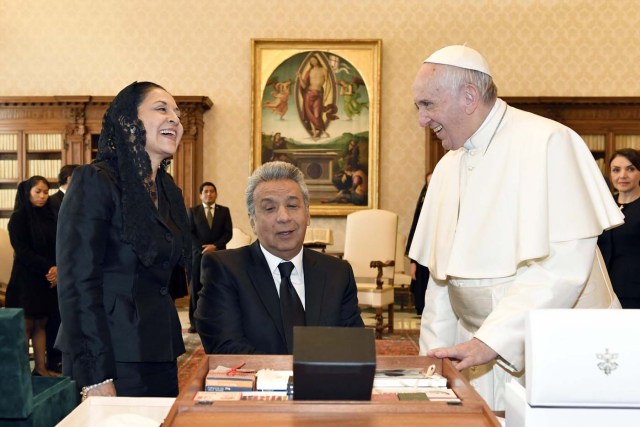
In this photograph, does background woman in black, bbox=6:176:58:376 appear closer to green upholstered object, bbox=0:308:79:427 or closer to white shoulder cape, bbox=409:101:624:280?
white shoulder cape, bbox=409:101:624:280

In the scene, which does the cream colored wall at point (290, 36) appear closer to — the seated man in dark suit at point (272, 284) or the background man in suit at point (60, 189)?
the background man in suit at point (60, 189)

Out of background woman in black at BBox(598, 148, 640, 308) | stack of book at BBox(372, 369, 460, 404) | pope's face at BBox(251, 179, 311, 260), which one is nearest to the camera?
stack of book at BBox(372, 369, 460, 404)

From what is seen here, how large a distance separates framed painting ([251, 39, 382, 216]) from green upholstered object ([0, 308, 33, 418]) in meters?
9.55

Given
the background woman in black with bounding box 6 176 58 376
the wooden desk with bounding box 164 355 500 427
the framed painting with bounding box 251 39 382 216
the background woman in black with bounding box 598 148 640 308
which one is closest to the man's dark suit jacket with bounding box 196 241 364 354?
the wooden desk with bounding box 164 355 500 427

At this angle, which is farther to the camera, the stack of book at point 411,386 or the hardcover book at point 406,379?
the hardcover book at point 406,379

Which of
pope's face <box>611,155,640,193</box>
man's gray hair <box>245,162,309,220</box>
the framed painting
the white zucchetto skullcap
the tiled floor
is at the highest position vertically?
the framed painting

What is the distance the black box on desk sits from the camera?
118cm

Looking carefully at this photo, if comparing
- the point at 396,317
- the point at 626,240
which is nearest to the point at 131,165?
the point at 626,240

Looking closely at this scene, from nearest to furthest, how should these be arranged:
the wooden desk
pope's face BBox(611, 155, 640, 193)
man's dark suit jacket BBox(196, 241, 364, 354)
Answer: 1. the wooden desk
2. man's dark suit jacket BBox(196, 241, 364, 354)
3. pope's face BBox(611, 155, 640, 193)

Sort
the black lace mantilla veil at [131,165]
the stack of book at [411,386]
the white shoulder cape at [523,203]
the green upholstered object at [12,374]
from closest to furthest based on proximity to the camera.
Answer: the stack of book at [411,386] < the green upholstered object at [12,374] < the white shoulder cape at [523,203] < the black lace mantilla veil at [131,165]

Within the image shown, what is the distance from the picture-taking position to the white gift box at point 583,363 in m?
1.19

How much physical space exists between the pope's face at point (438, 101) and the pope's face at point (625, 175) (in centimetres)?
297

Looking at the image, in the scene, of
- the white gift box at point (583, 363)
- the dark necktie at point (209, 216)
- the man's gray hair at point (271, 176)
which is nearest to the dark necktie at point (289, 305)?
the man's gray hair at point (271, 176)

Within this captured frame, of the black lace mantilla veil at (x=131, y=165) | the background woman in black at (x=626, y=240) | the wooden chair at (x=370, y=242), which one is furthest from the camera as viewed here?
the wooden chair at (x=370, y=242)
